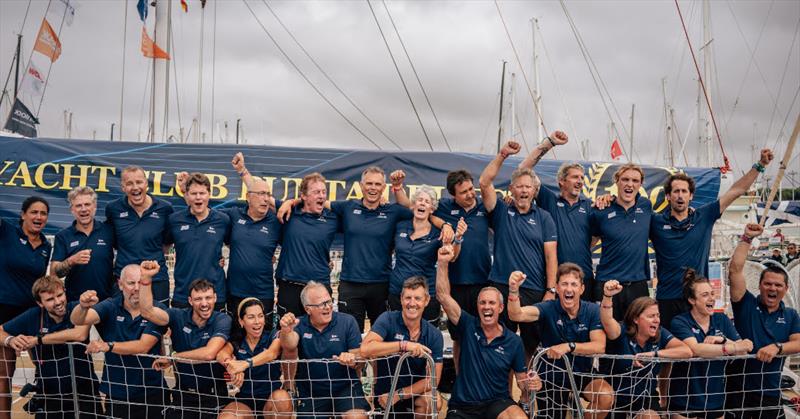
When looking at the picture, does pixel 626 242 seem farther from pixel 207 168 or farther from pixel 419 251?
pixel 207 168

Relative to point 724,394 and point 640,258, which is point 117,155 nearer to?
point 640,258

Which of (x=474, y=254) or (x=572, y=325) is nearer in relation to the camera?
(x=572, y=325)

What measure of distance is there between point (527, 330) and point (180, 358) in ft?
8.69

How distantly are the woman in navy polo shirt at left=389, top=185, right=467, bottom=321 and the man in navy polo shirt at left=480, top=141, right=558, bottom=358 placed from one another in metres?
0.40

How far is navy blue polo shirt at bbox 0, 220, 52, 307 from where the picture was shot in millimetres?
5055

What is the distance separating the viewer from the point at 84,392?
474 centimetres

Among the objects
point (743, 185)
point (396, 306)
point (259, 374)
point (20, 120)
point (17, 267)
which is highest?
point (20, 120)

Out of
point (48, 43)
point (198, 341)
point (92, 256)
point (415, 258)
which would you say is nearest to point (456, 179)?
point (415, 258)

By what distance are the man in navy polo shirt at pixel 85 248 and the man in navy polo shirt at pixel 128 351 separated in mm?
653

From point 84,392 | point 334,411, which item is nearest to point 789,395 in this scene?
point 334,411

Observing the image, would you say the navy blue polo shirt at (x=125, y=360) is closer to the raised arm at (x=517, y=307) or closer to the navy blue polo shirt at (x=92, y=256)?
the navy blue polo shirt at (x=92, y=256)

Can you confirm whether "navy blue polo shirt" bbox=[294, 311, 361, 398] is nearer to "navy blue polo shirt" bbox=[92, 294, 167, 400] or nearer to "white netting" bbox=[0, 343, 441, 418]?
"white netting" bbox=[0, 343, 441, 418]

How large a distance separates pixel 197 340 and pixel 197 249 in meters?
0.87

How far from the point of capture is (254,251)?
16.7 ft
